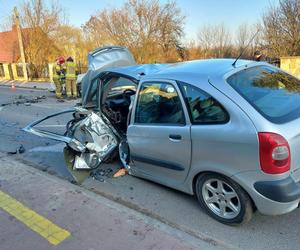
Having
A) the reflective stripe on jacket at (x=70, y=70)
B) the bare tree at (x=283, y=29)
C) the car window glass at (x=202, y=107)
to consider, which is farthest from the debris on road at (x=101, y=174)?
the bare tree at (x=283, y=29)

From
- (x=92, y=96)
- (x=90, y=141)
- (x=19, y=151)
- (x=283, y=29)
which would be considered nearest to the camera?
(x=90, y=141)

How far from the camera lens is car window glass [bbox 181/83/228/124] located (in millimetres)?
2641

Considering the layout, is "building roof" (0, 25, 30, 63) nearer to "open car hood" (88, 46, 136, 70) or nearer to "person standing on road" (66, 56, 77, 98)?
"person standing on road" (66, 56, 77, 98)

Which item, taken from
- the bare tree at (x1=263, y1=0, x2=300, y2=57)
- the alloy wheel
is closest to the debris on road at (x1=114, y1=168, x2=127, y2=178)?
the alloy wheel

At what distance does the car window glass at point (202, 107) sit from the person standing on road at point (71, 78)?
401 inches

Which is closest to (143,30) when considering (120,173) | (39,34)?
(39,34)

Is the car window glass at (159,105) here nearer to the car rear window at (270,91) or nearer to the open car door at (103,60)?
the car rear window at (270,91)

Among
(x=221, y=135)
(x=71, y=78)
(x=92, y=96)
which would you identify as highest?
(x=92, y=96)

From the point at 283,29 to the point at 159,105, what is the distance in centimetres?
1668

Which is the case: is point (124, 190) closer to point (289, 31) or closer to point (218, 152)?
point (218, 152)

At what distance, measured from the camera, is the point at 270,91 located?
288 centimetres

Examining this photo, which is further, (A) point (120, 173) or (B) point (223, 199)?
(A) point (120, 173)

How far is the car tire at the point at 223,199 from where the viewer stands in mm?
2668

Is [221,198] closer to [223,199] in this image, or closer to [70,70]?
[223,199]
